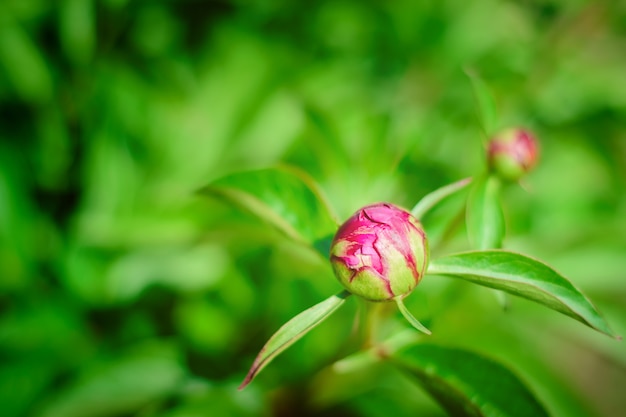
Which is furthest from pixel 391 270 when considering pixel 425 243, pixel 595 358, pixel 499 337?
pixel 595 358

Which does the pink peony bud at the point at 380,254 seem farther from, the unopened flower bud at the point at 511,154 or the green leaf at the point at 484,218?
the unopened flower bud at the point at 511,154

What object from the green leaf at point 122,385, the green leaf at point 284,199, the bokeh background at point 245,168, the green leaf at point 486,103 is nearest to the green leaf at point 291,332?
the green leaf at point 284,199

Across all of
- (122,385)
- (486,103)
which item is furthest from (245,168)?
(486,103)

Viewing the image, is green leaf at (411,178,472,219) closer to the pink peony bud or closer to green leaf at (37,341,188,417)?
the pink peony bud

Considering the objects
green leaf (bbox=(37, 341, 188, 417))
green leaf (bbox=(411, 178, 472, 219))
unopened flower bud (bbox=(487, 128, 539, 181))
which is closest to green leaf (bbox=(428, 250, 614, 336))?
green leaf (bbox=(411, 178, 472, 219))

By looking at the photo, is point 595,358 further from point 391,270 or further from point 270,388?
point 391,270

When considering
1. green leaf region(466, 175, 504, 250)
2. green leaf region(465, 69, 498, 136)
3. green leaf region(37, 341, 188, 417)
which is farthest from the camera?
green leaf region(37, 341, 188, 417)
